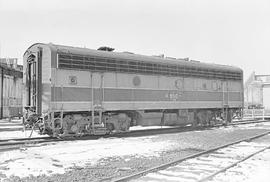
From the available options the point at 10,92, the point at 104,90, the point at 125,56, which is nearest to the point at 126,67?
the point at 125,56

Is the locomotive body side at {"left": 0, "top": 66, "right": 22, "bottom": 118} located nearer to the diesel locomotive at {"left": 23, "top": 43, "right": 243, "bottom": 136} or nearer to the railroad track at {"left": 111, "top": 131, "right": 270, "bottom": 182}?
the diesel locomotive at {"left": 23, "top": 43, "right": 243, "bottom": 136}

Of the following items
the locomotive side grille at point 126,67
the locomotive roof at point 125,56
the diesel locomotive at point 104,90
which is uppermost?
the locomotive roof at point 125,56

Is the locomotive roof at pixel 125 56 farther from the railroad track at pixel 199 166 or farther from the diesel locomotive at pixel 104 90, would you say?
the railroad track at pixel 199 166

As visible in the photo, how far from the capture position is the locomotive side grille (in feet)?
53.5

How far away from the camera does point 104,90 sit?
57.0 feet

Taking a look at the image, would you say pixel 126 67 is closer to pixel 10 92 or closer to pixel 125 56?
pixel 125 56

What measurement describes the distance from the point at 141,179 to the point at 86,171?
4.95ft

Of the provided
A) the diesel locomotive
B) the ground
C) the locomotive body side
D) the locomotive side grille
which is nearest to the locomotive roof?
the diesel locomotive

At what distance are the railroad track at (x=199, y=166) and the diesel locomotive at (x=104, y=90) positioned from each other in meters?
6.01

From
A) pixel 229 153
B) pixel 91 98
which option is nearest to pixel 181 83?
pixel 91 98

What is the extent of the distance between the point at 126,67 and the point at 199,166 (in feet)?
30.2

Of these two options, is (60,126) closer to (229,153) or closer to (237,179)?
(229,153)

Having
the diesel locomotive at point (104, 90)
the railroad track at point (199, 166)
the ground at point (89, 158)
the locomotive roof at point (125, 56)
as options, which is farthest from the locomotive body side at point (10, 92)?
the railroad track at point (199, 166)

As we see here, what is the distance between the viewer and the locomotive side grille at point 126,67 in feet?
53.5
